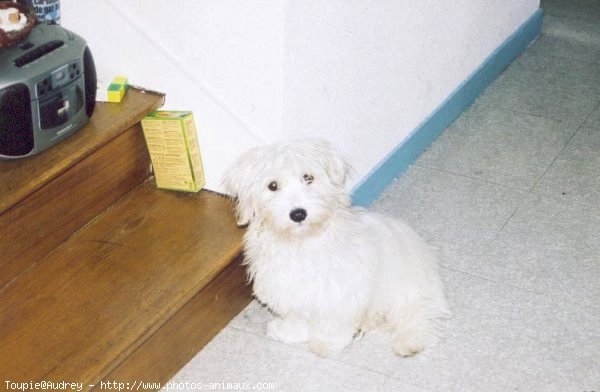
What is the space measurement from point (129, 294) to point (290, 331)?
44 cm

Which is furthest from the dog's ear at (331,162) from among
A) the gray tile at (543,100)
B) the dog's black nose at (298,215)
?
the gray tile at (543,100)

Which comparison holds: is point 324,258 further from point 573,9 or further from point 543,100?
point 573,9

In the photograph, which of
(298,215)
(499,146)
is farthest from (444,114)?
(298,215)

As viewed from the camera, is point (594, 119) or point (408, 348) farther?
point (594, 119)

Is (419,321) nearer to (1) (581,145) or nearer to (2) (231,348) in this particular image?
(2) (231,348)

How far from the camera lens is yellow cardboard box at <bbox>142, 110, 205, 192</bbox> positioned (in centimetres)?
235

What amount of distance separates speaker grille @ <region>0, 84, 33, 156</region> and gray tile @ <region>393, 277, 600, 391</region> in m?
1.11

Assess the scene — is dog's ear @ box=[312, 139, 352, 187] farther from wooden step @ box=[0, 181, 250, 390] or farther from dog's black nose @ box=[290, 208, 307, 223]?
wooden step @ box=[0, 181, 250, 390]

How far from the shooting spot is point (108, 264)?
2164 millimetres

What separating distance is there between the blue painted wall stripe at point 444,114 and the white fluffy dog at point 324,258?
57 cm

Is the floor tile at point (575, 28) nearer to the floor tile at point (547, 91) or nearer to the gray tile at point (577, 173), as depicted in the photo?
the floor tile at point (547, 91)

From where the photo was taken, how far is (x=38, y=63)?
2.01m

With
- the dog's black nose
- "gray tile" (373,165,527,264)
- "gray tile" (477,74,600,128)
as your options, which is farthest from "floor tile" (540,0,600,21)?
the dog's black nose

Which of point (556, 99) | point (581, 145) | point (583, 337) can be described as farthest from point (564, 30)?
point (583, 337)
